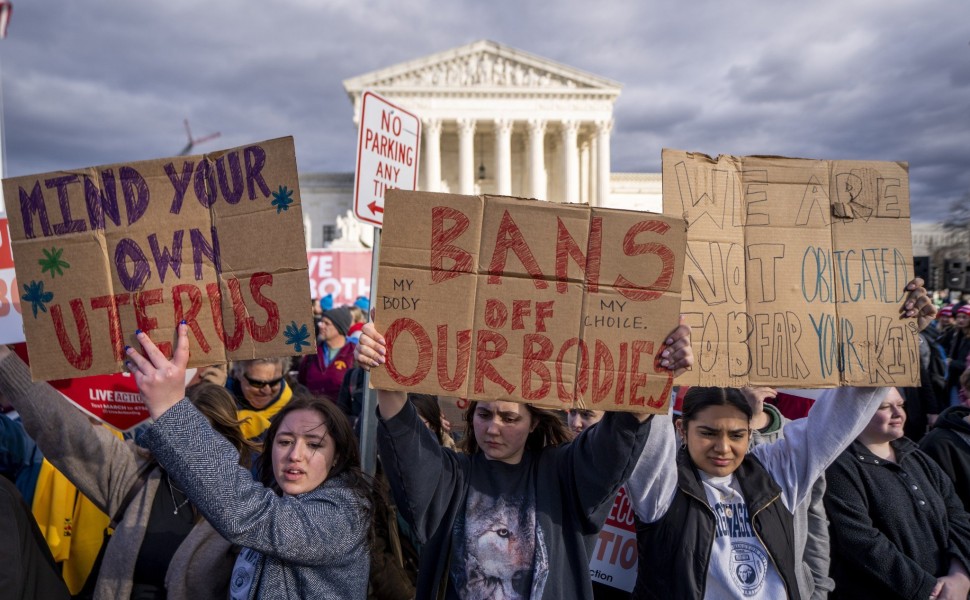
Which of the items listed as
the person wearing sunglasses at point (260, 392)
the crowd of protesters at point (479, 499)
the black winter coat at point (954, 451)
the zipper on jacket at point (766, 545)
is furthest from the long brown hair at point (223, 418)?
the black winter coat at point (954, 451)

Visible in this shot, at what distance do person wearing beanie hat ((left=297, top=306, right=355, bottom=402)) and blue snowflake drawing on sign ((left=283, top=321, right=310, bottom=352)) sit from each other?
4.19 meters

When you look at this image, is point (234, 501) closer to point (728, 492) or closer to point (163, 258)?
point (163, 258)

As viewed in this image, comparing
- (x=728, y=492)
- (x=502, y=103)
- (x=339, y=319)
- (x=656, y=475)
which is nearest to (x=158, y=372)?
(x=656, y=475)

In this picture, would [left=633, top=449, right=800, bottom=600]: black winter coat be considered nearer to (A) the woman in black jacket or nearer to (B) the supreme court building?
(A) the woman in black jacket

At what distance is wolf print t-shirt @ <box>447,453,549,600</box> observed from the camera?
2.09 metres

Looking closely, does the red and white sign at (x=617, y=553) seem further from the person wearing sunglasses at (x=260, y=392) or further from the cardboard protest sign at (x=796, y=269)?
the person wearing sunglasses at (x=260, y=392)

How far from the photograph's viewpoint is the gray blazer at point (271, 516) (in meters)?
1.81

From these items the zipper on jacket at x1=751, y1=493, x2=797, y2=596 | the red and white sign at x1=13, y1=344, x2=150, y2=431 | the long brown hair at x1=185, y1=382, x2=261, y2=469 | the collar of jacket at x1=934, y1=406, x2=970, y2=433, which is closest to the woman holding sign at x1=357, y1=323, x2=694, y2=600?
the zipper on jacket at x1=751, y1=493, x2=797, y2=596

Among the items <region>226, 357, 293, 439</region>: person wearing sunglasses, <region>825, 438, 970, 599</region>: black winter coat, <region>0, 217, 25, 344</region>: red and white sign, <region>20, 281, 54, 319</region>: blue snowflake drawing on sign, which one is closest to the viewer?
<region>20, 281, 54, 319</region>: blue snowflake drawing on sign

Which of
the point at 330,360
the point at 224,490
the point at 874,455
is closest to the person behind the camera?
the point at 224,490

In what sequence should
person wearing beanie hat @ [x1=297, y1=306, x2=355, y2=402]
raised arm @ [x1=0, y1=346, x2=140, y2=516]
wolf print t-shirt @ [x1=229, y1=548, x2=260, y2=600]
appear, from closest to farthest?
wolf print t-shirt @ [x1=229, y1=548, x2=260, y2=600]
raised arm @ [x1=0, y1=346, x2=140, y2=516]
person wearing beanie hat @ [x1=297, y1=306, x2=355, y2=402]

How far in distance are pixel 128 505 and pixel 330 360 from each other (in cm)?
414

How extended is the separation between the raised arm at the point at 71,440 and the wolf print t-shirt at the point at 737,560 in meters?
2.31

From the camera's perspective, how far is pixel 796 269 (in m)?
2.47
